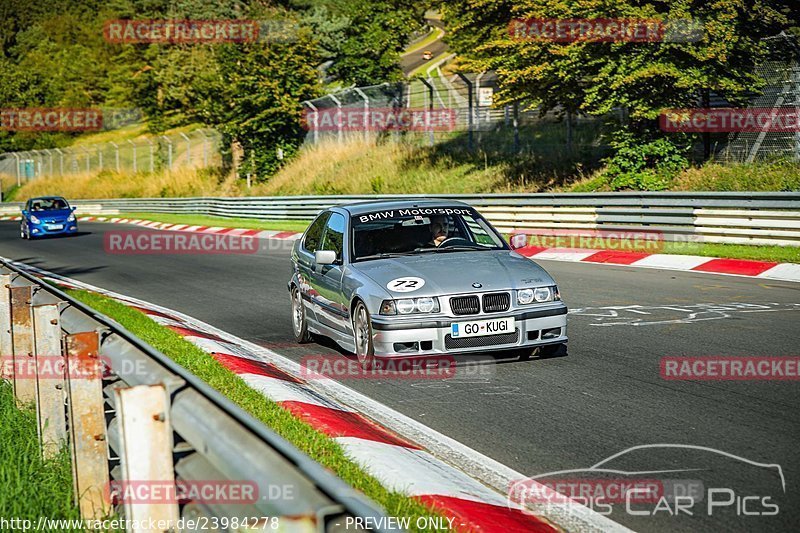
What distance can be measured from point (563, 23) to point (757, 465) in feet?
55.6

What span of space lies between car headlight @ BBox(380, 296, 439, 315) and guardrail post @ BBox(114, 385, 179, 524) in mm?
5320

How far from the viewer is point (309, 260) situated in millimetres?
10812

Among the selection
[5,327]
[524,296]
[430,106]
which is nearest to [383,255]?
[524,296]

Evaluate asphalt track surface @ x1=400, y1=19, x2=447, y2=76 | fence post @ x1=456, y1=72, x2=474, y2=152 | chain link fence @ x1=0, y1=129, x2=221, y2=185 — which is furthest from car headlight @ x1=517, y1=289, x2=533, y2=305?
asphalt track surface @ x1=400, y1=19, x2=447, y2=76

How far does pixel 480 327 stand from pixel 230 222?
29.2m

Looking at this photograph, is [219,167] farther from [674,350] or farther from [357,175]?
[674,350]

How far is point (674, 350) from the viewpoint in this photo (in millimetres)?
9062

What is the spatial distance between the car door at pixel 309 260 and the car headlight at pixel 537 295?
102 inches

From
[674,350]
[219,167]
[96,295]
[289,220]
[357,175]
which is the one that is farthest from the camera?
[219,167]

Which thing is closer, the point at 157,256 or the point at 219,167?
the point at 157,256

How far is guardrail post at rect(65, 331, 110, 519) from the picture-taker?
4.30 meters

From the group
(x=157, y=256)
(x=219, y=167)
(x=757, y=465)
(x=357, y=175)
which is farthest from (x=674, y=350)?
(x=219, y=167)

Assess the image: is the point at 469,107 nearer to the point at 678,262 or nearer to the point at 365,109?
the point at 365,109

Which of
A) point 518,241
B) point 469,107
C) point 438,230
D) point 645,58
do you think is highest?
point 645,58
